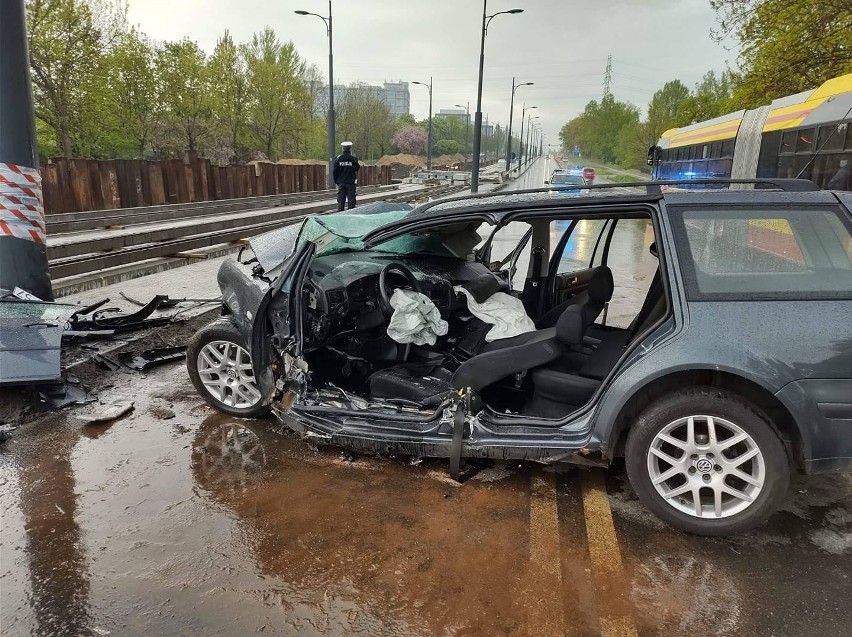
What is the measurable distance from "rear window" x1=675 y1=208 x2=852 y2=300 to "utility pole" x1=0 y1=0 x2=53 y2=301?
614 cm

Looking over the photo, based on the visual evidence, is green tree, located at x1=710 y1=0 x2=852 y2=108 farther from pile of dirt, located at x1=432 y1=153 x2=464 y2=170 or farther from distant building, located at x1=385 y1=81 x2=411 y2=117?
distant building, located at x1=385 y1=81 x2=411 y2=117

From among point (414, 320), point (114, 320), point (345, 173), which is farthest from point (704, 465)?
point (345, 173)

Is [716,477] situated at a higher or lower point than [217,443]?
higher

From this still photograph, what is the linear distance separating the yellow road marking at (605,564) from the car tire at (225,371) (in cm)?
236

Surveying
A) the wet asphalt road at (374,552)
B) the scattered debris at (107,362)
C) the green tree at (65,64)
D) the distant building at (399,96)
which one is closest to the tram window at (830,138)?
the wet asphalt road at (374,552)

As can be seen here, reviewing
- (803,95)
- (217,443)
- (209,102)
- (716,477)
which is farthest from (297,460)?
(209,102)

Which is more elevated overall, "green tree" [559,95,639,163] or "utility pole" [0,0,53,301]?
"green tree" [559,95,639,163]

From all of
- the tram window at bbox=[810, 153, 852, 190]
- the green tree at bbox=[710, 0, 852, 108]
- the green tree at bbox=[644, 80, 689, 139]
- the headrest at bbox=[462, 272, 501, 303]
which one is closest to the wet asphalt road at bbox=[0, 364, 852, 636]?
the headrest at bbox=[462, 272, 501, 303]

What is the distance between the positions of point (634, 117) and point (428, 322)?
88.0 m

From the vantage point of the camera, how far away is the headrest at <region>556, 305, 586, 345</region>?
3.52 m

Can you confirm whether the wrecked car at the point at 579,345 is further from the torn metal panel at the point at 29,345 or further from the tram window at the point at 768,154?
the tram window at the point at 768,154

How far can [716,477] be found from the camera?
9.61ft

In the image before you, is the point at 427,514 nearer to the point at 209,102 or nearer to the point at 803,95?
the point at 803,95

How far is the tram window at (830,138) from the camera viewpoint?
10867mm
